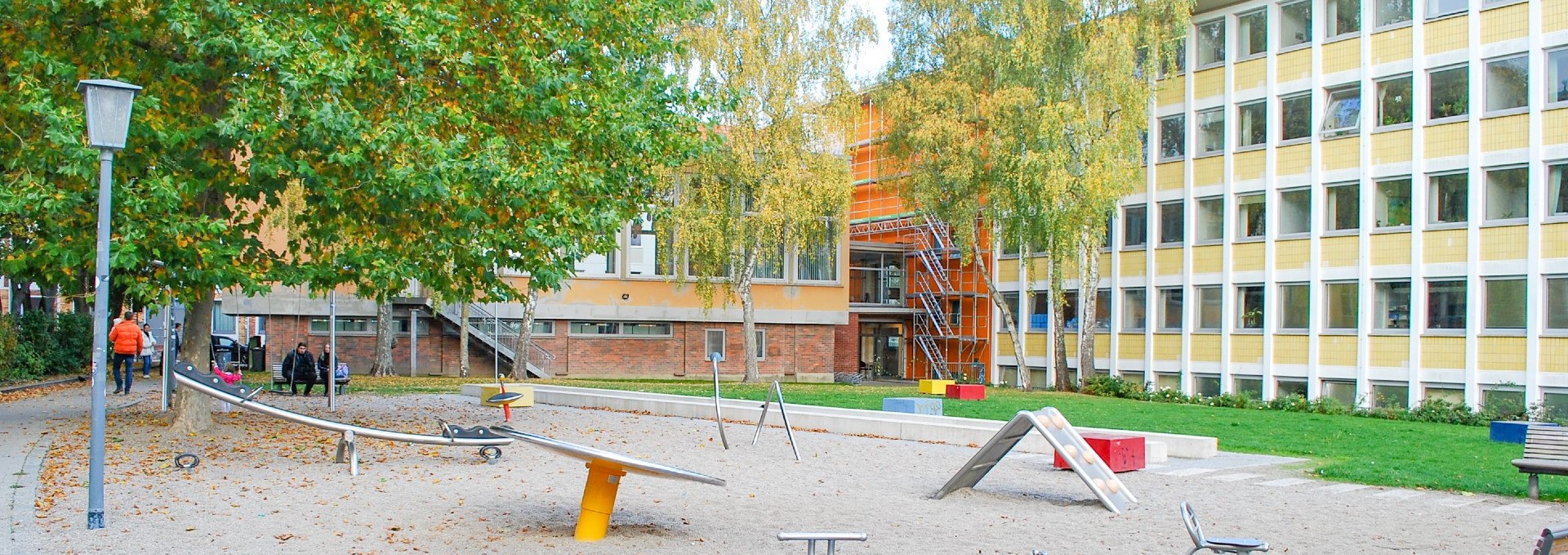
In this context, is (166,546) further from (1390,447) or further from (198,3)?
(1390,447)

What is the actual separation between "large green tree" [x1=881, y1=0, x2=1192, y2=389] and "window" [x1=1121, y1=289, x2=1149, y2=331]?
10.6 feet

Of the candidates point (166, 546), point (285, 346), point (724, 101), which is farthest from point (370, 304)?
point (166, 546)

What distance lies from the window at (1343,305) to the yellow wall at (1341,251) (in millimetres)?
508

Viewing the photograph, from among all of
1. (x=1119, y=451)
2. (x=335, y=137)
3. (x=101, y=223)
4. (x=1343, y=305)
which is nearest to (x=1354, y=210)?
(x=1343, y=305)

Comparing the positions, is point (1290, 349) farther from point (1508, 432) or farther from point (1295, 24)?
point (1508, 432)

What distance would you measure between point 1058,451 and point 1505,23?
22.7 metres

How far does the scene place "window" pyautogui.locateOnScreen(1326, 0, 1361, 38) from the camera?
31587 millimetres

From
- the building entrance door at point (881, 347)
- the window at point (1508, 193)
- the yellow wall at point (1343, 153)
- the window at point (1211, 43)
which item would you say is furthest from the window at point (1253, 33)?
the building entrance door at point (881, 347)

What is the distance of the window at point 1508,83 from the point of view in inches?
1109

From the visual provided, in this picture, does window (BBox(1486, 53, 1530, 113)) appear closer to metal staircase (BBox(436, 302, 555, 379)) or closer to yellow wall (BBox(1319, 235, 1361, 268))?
yellow wall (BBox(1319, 235, 1361, 268))

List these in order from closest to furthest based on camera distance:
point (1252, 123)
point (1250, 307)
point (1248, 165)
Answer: point (1248, 165)
point (1252, 123)
point (1250, 307)

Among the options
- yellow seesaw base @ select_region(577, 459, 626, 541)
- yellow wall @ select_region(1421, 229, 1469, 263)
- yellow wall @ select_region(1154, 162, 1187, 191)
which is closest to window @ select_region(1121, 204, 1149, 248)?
yellow wall @ select_region(1154, 162, 1187, 191)

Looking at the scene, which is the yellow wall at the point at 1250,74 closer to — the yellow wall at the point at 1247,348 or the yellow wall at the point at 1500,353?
the yellow wall at the point at 1247,348

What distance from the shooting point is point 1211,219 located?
3578 centimetres
